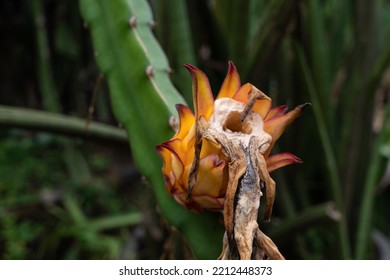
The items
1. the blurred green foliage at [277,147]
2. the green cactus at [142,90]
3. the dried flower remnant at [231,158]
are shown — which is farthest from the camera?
the blurred green foliage at [277,147]

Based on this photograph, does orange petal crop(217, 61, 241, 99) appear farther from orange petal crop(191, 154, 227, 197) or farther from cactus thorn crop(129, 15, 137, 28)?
cactus thorn crop(129, 15, 137, 28)

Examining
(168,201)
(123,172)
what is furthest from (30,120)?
(123,172)

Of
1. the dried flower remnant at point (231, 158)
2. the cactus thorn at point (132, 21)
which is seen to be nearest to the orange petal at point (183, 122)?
the dried flower remnant at point (231, 158)

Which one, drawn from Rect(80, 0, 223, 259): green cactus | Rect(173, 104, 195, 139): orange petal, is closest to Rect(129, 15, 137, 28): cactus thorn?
Rect(80, 0, 223, 259): green cactus

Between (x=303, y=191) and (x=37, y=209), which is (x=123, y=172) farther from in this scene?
(x=303, y=191)

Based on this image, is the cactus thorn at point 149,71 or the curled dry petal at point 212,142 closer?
the curled dry petal at point 212,142

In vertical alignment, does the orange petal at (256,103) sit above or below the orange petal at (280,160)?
above

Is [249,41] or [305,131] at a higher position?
[249,41]

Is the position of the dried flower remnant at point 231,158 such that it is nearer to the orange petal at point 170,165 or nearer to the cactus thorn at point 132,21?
the orange petal at point 170,165
